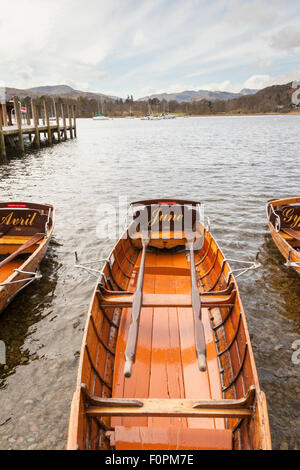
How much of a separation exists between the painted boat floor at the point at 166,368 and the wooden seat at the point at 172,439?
3.1 inches

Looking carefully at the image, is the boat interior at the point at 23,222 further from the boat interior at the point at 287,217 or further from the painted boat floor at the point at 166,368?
the boat interior at the point at 287,217

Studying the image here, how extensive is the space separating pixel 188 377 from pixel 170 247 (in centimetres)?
492

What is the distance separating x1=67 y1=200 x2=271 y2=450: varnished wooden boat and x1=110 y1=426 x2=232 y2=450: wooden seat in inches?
0.4

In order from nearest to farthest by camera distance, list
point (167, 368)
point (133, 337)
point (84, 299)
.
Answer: point (133, 337) → point (167, 368) → point (84, 299)

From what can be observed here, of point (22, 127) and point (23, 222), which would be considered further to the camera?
point (22, 127)

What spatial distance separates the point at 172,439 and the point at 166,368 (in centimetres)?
133

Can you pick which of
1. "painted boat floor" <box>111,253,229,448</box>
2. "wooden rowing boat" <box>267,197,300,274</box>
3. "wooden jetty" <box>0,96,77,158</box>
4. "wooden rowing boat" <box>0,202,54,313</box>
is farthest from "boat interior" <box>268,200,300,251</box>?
"wooden jetty" <box>0,96,77,158</box>

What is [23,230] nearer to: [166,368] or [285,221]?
[166,368]

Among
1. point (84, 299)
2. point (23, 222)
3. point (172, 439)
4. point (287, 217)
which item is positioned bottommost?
point (84, 299)

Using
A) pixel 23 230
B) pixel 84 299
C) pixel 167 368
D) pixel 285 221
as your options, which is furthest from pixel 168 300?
pixel 285 221

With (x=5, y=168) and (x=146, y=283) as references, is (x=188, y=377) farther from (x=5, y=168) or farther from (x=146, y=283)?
(x=5, y=168)

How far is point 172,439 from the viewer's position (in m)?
4.16

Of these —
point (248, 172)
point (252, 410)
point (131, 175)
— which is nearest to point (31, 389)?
point (252, 410)

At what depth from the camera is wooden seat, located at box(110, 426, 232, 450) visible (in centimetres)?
411
